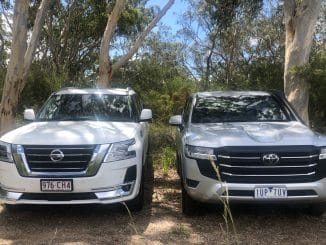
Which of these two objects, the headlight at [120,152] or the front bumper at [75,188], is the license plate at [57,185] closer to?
the front bumper at [75,188]

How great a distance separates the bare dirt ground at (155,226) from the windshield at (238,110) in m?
1.33

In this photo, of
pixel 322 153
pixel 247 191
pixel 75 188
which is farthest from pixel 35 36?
pixel 322 153

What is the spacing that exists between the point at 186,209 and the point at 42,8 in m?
6.77

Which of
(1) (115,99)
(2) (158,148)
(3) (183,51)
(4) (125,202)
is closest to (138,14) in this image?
(3) (183,51)

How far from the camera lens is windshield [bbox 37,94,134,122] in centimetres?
803

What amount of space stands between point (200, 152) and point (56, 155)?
1.79m

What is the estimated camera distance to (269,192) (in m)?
6.10

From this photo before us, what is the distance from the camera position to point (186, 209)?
22.7ft

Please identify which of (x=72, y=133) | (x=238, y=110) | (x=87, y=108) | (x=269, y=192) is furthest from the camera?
(x=87, y=108)

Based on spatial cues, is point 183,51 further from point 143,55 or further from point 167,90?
point 167,90

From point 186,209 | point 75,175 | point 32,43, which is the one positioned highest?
point 32,43

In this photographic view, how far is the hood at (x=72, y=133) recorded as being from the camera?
6511mm

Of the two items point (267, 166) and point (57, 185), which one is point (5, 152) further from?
point (267, 166)

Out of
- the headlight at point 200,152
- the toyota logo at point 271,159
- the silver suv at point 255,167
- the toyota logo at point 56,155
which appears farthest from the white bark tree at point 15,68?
the toyota logo at point 271,159
